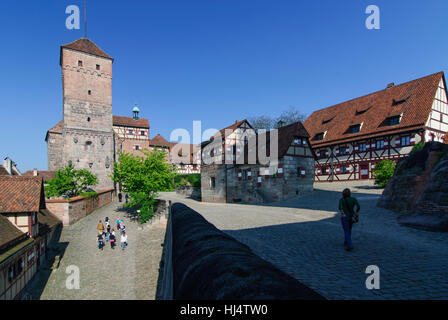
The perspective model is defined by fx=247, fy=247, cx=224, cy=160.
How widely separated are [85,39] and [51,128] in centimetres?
1584

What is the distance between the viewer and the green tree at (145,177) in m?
22.7

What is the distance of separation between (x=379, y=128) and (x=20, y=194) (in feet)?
97.1

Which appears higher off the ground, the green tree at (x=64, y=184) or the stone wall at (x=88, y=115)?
the stone wall at (x=88, y=115)

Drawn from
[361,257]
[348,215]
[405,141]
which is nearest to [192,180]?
[405,141]

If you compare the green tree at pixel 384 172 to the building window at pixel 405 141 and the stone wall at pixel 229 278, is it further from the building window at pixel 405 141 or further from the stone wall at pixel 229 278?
the stone wall at pixel 229 278

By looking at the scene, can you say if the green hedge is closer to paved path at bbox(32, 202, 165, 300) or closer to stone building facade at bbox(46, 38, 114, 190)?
stone building facade at bbox(46, 38, 114, 190)

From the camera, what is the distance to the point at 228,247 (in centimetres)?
197

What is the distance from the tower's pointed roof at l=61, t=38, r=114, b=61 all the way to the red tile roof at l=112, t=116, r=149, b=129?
14546mm

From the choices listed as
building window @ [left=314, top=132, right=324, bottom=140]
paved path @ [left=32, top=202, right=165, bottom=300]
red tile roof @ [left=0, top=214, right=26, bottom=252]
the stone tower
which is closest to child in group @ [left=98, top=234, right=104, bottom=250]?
paved path @ [left=32, top=202, right=165, bottom=300]

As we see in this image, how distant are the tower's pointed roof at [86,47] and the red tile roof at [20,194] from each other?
24.5 meters

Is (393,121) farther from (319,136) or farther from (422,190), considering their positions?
(422,190)

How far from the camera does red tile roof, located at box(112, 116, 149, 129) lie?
4750 centimetres

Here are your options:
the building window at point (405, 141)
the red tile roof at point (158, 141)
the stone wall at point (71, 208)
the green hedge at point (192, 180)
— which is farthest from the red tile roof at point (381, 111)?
the red tile roof at point (158, 141)
